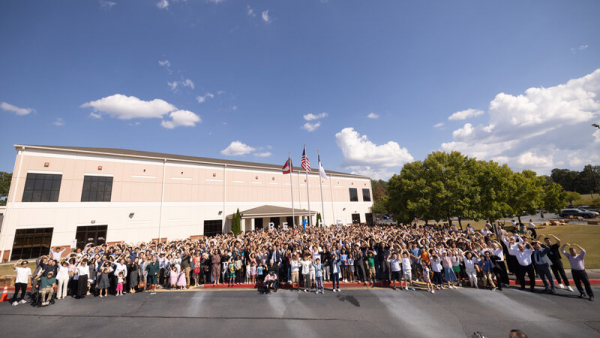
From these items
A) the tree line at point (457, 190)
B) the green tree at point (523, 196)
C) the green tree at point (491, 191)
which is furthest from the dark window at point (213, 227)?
the green tree at point (523, 196)

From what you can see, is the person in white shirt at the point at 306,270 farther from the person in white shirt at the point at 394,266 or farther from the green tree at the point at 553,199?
the green tree at the point at 553,199

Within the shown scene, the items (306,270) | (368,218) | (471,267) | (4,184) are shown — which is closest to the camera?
(471,267)

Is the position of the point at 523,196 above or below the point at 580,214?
above

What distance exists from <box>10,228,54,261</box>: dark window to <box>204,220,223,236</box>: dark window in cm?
1399

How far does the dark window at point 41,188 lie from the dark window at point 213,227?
14479 millimetres

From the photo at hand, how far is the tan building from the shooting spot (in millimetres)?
21062

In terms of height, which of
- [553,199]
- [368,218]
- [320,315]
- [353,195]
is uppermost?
[353,195]

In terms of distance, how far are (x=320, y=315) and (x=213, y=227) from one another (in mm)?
25455

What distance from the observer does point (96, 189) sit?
2417cm

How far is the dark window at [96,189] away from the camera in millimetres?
23672

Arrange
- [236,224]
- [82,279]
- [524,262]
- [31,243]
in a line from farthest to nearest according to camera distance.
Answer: [236,224], [31,243], [82,279], [524,262]

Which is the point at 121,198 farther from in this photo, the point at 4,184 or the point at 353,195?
the point at 4,184

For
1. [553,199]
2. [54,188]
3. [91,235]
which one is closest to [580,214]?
[553,199]

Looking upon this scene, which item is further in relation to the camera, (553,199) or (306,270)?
(553,199)
